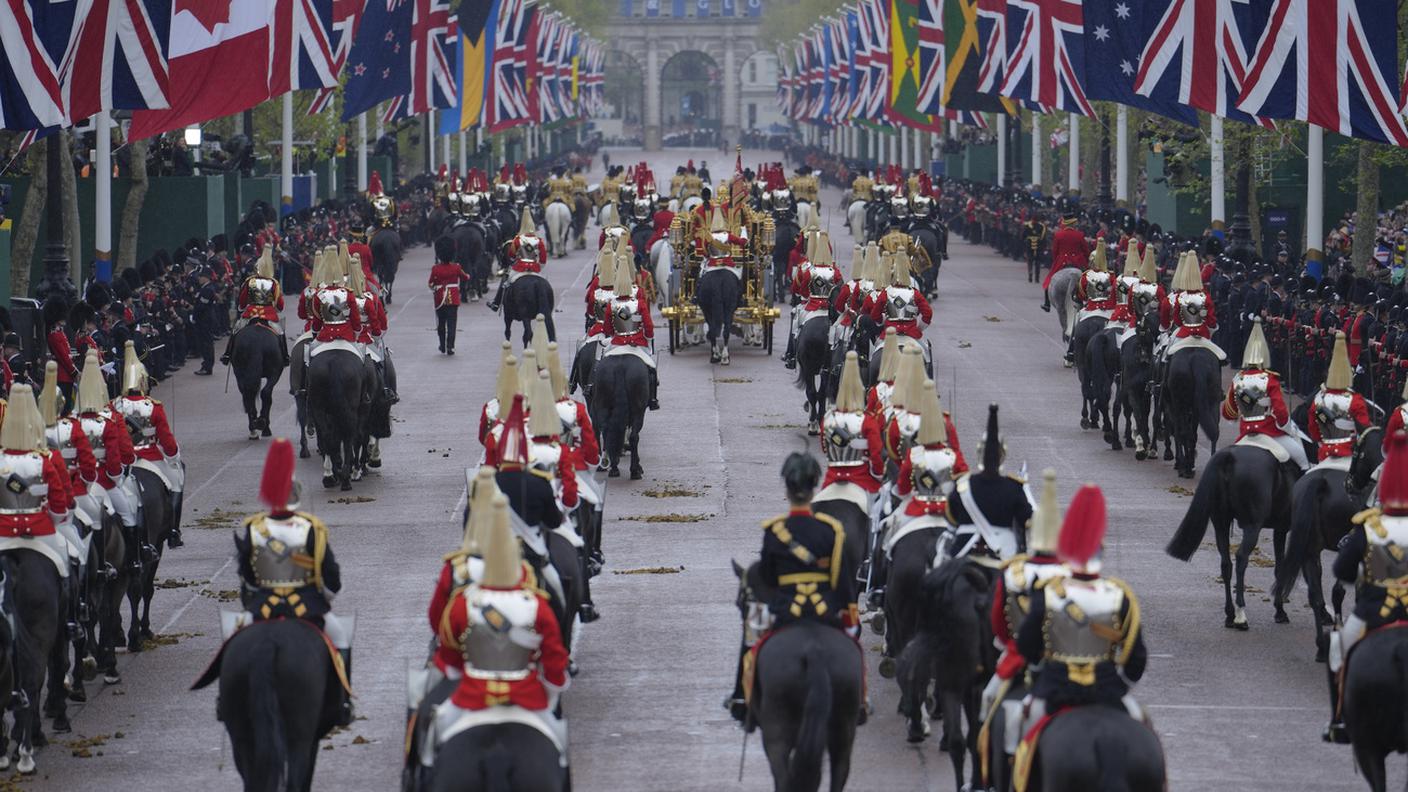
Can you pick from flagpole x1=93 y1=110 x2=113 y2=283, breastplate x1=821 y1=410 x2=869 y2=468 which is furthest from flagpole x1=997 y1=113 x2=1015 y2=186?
breastplate x1=821 y1=410 x2=869 y2=468

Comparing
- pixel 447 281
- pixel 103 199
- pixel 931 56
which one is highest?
pixel 931 56

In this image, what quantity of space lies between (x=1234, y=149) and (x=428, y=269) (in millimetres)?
19525

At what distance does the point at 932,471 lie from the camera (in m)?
15.1

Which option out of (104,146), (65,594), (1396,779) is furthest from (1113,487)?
(104,146)

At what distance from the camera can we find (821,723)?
40.3ft

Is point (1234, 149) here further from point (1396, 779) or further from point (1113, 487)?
point (1396, 779)

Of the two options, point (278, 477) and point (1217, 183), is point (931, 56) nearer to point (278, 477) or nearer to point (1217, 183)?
point (1217, 183)

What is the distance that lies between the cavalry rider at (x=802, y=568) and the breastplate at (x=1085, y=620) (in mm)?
1768

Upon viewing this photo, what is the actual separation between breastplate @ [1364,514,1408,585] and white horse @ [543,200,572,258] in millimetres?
41082

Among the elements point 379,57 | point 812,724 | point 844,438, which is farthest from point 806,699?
point 379,57

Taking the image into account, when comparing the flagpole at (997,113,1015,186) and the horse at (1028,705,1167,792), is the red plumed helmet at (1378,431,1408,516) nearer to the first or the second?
the horse at (1028,705,1167,792)

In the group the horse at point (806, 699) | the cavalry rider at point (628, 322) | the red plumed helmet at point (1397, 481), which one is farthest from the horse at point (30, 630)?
the cavalry rider at point (628, 322)

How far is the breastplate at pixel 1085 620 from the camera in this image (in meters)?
11.2

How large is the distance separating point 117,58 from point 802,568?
1662 centimetres
